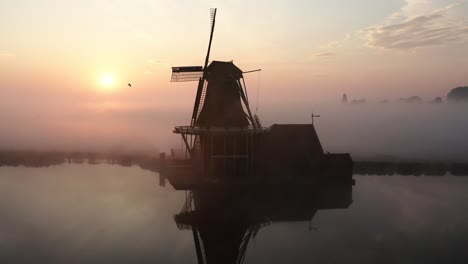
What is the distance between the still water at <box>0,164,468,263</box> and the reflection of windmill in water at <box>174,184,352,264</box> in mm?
506

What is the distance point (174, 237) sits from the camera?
18766mm

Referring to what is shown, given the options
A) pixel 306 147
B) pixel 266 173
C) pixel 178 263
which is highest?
pixel 306 147

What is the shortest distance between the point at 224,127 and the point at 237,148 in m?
1.98

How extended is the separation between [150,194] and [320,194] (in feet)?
40.9

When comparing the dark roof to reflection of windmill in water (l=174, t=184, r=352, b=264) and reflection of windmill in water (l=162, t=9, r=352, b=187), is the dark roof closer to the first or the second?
reflection of windmill in water (l=162, t=9, r=352, b=187)

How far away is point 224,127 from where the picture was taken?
29516mm

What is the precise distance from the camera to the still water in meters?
16.3

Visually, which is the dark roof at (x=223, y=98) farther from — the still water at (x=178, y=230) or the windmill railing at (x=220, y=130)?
the still water at (x=178, y=230)

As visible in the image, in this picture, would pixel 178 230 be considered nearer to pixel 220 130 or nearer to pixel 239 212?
pixel 239 212

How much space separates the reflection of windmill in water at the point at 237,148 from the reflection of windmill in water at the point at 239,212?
1554 millimetres

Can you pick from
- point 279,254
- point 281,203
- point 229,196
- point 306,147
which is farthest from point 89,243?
point 306,147

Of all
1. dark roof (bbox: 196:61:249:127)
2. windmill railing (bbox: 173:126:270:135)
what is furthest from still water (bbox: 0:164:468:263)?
dark roof (bbox: 196:61:249:127)

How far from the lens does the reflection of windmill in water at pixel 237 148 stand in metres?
29.5

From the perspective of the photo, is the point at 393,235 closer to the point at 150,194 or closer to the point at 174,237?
the point at 174,237
